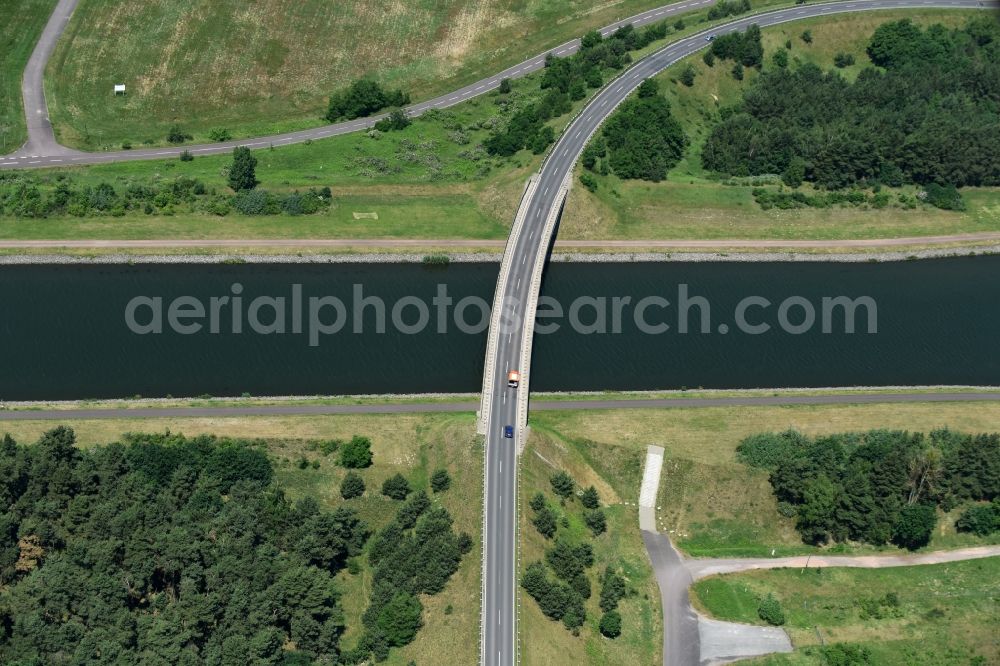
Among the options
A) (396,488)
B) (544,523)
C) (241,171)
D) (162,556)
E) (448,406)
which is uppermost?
(241,171)

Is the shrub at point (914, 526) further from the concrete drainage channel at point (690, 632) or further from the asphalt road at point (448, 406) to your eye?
the concrete drainage channel at point (690, 632)

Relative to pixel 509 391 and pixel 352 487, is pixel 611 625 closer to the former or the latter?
pixel 509 391

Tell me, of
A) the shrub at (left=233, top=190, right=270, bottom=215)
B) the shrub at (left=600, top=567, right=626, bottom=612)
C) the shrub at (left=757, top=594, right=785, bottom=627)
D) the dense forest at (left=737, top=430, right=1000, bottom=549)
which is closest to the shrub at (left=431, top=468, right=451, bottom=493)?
the shrub at (left=600, top=567, right=626, bottom=612)

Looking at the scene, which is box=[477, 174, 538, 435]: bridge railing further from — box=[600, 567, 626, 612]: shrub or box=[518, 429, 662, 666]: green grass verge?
box=[600, 567, 626, 612]: shrub

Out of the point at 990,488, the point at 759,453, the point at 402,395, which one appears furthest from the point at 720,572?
the point at 402,395

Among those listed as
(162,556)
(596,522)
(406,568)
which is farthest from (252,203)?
(596,522)
